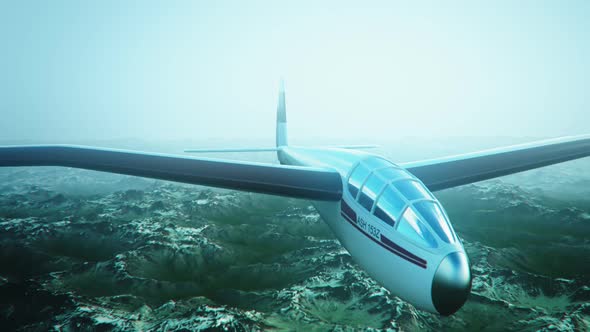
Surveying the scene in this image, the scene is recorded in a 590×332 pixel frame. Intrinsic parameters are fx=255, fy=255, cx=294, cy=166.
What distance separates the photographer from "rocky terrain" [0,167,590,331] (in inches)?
2350

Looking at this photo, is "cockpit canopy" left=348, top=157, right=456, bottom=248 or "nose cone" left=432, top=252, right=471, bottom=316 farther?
"cockpit canopy" left=348, top=157, right=456, bottom=248

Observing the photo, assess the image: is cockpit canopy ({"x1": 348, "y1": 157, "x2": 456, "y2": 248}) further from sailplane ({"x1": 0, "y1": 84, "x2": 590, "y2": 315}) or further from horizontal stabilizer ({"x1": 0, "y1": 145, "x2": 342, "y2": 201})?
horizontal stabilizer ({"x1": 0, "y1": 145, "x2": 342, "y2": 201})

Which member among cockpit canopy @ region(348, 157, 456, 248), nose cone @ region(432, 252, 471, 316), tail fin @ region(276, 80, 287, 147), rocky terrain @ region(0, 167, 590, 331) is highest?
tail fin @ region(276, 80, 287, 147)

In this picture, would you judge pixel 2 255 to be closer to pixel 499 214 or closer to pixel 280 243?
pixel 280 243

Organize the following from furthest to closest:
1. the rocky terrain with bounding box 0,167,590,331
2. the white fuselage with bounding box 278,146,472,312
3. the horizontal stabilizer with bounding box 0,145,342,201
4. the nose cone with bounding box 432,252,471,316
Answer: the rocky terrain with bounding box 0,167,590,331
the horizontal stabilizer with bounding box 0,145,342,201
the white fuselage with bounding box 278,146,472,312
the nose cone with bounding box 432,252,471,316

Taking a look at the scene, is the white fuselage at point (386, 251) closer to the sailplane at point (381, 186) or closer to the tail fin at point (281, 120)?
the sailplane at point (381, 186)

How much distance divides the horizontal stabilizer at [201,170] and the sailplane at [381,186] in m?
0.05

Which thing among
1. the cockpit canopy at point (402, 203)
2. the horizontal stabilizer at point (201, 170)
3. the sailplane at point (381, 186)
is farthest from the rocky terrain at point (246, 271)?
the cockpit canopy at point (402, 203)

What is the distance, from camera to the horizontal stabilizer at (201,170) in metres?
12.3

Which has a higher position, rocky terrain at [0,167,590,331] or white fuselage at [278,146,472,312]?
white fuselage at [278,146,472,312]

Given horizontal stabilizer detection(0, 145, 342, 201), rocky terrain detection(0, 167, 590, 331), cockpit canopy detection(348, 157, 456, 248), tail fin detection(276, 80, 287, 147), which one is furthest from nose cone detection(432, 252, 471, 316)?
rocky terrain detection(0, 167, 590, 331)

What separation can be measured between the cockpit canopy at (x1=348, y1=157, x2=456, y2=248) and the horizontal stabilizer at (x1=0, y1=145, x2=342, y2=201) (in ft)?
6.69

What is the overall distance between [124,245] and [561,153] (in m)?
145

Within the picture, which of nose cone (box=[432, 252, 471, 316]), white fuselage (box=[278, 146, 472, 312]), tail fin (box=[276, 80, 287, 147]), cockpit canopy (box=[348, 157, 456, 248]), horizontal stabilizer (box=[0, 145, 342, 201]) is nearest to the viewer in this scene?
nose cone (box=[432, 252, 471, 316])
